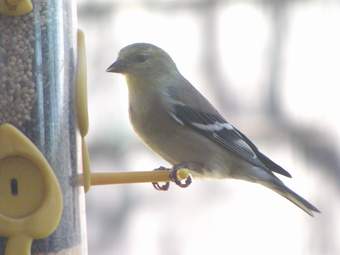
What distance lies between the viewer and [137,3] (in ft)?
20.6

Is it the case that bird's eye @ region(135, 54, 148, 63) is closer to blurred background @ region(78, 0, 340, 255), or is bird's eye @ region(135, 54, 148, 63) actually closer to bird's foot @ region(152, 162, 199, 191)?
bird's foot @ region(152, 162, 199, 191)

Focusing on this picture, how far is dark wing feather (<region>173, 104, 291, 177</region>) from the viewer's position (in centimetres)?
377

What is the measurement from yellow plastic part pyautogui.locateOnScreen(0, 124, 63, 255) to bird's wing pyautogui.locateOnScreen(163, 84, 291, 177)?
41.6 inches

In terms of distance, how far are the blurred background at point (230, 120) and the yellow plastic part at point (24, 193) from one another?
328cm

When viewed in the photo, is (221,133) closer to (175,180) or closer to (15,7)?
(175,180)

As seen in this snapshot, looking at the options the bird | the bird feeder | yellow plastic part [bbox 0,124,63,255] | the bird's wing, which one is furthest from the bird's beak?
yellow plastic part [bbox 0,124,63,255]

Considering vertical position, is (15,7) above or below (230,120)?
above

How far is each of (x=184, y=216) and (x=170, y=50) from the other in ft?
3.06

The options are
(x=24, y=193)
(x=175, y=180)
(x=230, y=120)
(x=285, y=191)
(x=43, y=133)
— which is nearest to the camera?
(x=24, y=193)

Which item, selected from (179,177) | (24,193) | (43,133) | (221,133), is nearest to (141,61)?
(221,133)

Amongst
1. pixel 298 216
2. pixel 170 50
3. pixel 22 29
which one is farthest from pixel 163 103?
pixel 298 216

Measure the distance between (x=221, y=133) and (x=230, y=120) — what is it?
2.19 m

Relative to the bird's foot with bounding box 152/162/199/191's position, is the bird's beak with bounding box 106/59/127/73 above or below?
above

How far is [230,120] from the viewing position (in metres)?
6.02
